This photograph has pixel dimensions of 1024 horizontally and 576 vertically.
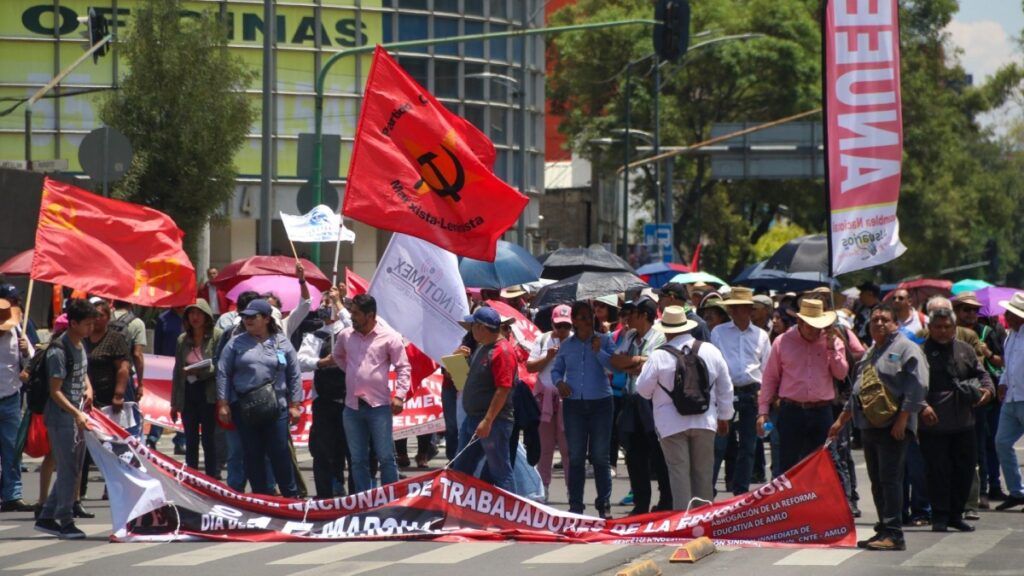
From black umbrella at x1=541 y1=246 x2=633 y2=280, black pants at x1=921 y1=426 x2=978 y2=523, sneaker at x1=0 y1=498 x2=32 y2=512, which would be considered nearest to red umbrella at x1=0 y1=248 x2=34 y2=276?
black umbrella at x1=541 y1=246 x2=633 y2=280

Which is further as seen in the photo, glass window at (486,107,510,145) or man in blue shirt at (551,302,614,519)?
glass window at (486,107,510,145)

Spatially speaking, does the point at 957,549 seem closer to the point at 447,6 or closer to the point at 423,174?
the point at 423,174

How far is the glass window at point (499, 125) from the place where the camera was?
53.7 metres

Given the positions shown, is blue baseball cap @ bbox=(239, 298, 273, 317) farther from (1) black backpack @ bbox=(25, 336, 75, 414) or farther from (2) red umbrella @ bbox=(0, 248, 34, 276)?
(2) red umbrella @ bbox=(0, 248, 34, 276)

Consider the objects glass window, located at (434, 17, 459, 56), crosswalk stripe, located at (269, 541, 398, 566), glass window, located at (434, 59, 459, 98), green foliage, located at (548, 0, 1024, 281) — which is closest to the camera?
crosswalk stripe, located at (269, 541, 398, 566)

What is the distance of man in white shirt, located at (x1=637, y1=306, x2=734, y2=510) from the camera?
41.5ft

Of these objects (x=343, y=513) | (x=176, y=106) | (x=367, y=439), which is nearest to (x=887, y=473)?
(x=343, y=513)

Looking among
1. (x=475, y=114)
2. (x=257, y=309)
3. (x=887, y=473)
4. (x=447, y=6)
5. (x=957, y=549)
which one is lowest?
(x=957, y=549)

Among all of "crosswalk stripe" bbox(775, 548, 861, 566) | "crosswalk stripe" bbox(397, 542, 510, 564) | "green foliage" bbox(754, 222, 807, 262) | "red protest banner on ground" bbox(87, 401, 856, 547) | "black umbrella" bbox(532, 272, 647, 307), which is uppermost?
"green foliage" bbox(754, 222, 807, 262)

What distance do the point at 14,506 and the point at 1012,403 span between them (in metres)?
8.05

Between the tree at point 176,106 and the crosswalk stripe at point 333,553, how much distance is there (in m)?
22.3

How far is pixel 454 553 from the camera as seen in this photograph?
38.4 feet

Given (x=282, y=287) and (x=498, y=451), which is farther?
(x=282, y=287)

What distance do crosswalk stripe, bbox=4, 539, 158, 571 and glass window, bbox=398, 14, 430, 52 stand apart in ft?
129
